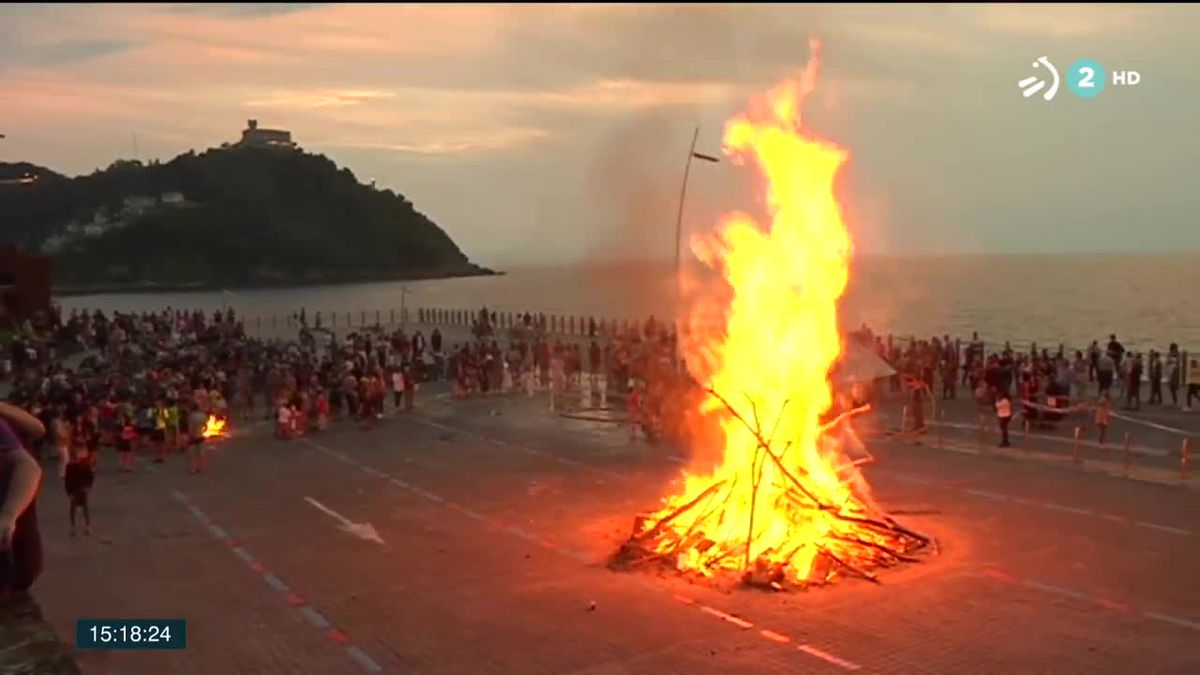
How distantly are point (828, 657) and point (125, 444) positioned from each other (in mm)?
17417

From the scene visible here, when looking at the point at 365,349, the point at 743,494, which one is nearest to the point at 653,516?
the point at 743,494

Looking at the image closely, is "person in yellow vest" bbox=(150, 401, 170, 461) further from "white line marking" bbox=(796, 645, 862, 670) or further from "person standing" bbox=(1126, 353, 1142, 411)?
"person standing" bbox=(1126, 353, 1142, 411)

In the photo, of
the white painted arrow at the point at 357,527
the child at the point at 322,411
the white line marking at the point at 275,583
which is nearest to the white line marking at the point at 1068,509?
the white painted arrow at the point at 357,527

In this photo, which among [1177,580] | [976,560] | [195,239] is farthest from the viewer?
[195,239]

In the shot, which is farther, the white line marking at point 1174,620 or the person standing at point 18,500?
the white line marking at point 1174,620

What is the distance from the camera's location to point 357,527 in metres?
17.3

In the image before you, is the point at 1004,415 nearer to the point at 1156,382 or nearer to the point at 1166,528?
the point at 1166,528

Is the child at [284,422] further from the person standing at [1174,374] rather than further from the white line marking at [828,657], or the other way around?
the person standing at [1174,374]

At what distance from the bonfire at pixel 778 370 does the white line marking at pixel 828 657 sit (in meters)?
3.84

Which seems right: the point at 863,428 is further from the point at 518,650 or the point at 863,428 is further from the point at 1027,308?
the point at 1027,308

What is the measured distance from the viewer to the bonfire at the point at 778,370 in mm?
15203

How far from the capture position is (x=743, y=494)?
15555mm

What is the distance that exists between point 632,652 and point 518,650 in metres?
1.18

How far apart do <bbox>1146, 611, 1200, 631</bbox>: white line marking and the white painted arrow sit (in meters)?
10.2
